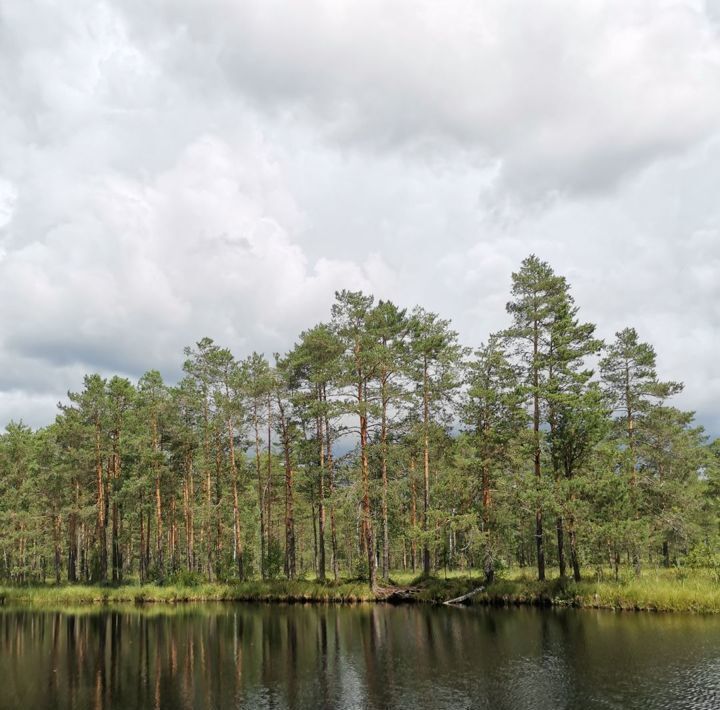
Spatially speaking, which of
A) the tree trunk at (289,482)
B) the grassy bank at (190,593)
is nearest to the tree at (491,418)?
the grassy bank at (190,593)

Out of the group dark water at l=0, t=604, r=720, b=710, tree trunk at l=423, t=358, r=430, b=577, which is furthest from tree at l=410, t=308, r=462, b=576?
dark water at l=0, t=604, r=720, b=710

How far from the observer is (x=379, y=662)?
2345 centimetres

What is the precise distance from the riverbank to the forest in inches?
59.7

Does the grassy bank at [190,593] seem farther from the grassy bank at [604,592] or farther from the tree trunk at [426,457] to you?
the grassy bank at [604,592]

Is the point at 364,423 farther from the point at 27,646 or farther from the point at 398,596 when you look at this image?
the point at 27,646

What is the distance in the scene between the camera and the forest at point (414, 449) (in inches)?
1463

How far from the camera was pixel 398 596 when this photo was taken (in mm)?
42844

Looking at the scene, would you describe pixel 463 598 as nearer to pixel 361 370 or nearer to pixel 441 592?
pixel 441 592

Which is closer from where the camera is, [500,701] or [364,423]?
[500,701]

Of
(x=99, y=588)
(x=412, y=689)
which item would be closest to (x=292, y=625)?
(x=412, y=689)

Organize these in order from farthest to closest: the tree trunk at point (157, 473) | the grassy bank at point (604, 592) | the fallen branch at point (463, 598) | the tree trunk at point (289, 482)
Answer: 1. the tree trunk at point (157, 473)
2. the tree trunk at point (289, 482)
3. the fallen branch at point (463, 598)
4. the grassy bank at point (604, 592)

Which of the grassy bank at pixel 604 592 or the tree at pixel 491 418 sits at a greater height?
the tree at pixel 491 418

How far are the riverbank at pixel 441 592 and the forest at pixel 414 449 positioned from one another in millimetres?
1517

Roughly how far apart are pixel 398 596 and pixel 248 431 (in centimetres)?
1943
